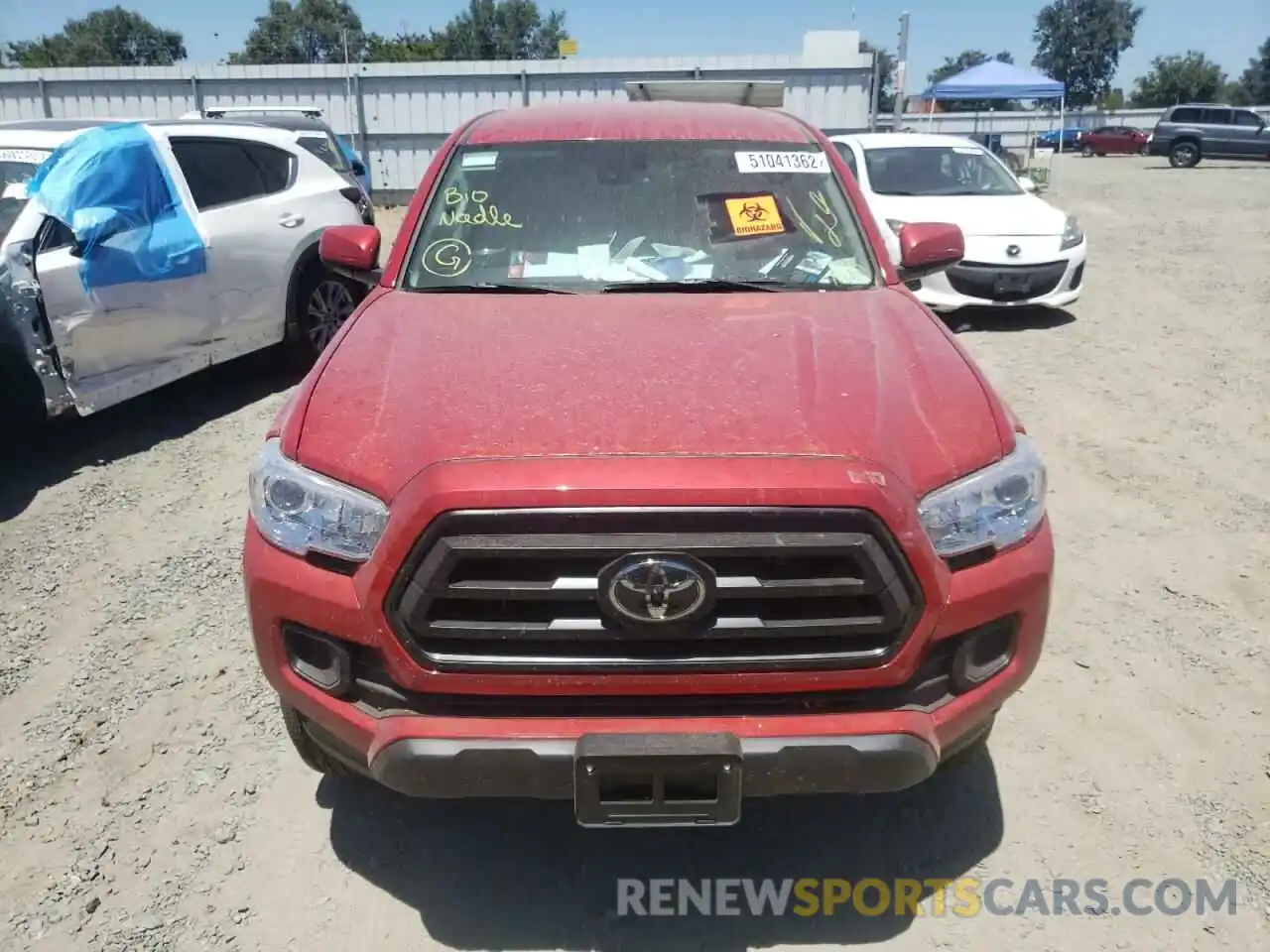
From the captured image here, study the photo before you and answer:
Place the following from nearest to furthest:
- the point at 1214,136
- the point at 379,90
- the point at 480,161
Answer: the point at 480,161 → the point at 379,90 → the point at 1214,136

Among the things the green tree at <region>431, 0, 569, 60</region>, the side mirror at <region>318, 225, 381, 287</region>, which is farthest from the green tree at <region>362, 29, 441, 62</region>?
the side mirror at <region>318, 225, 381, 287</region>

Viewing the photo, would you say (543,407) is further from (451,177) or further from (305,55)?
(305,55)

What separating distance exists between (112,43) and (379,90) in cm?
7408

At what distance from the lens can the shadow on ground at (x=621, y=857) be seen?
95.3 inches

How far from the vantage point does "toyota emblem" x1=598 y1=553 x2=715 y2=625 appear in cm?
199

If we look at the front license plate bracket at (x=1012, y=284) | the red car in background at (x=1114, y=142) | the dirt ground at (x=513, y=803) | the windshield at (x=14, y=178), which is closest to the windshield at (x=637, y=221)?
the dirt ground at (x=513, y=803)

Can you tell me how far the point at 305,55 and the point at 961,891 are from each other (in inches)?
3342

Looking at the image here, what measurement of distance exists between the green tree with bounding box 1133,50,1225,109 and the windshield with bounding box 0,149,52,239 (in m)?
79.3

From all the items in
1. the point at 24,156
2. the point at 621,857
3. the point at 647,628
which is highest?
the point at 24,156

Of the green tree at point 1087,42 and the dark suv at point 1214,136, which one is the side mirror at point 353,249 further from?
the green tree at point 1087,42

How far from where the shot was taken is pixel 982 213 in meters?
8.56

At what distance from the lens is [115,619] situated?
3814 mm

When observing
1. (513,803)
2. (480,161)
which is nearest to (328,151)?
(480,161)

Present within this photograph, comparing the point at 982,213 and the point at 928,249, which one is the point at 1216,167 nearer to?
the point at 982,213
